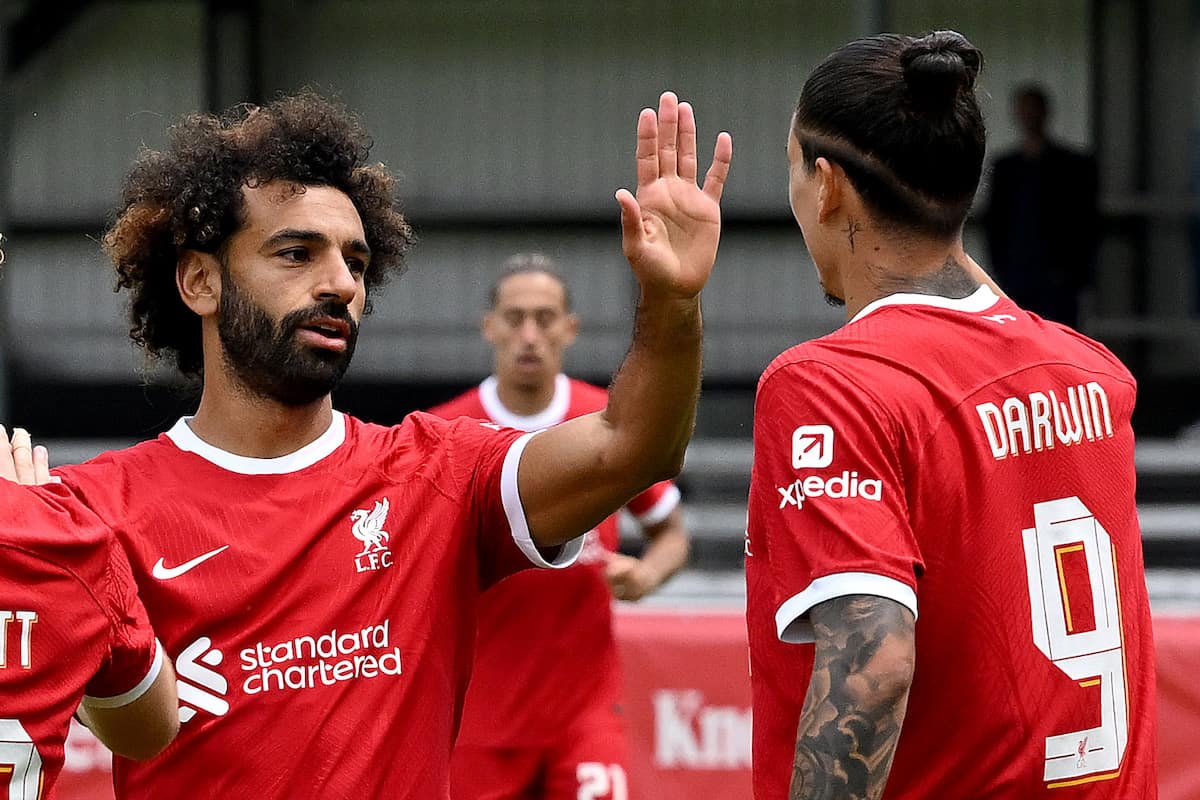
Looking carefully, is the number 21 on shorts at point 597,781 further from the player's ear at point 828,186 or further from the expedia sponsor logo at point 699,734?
the player's ear at point 828,186

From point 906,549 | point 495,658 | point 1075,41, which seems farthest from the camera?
point 1075,41

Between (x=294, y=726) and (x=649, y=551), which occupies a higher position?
(x=294, y=726)

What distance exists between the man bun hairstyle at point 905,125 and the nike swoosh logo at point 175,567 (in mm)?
1245

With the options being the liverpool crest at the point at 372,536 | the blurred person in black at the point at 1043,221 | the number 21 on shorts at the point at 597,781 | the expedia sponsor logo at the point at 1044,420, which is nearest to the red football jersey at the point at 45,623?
the liverpool crest at the point at 372,536

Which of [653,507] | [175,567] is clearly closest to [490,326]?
[653,507]

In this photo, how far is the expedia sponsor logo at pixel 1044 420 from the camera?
8.51ft

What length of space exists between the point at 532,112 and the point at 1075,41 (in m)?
4.20

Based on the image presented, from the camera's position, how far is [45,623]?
2.42 m

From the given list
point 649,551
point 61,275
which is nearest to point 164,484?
point 649,551

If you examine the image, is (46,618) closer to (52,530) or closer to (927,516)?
(52,530)

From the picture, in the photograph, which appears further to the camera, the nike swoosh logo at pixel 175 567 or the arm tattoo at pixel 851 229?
the nike swoosh logo at pixel 175 567

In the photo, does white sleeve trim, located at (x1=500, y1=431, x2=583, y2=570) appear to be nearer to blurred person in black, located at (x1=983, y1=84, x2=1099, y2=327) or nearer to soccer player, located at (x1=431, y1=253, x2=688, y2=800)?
soccer player, located at (x1=431, y1=253, x2=688, y2=800)

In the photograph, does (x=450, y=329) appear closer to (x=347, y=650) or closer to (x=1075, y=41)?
(x=1075, y=41)

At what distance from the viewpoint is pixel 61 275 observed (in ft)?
46.4
